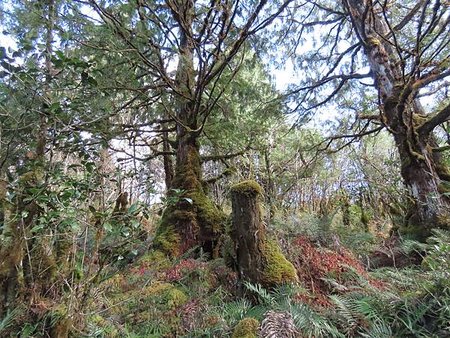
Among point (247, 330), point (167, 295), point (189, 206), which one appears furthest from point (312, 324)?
point (189, 206)

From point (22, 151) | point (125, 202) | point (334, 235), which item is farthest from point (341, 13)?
point (22, 151)

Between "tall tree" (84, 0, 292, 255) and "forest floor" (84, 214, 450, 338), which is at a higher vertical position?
"tall tree" (84, 0, 292, 255)

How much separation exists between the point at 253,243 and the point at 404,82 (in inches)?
119

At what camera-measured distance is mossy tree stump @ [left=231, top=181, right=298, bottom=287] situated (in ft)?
9.30

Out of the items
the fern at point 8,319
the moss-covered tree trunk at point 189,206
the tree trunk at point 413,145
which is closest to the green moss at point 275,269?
the moss-covered tree trunk at point 189,206

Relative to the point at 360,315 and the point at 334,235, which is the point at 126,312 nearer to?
the point at 360,315

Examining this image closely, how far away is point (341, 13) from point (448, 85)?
8.46 ft

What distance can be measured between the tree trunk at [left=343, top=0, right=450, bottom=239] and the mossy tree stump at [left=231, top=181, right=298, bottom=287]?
264 cm

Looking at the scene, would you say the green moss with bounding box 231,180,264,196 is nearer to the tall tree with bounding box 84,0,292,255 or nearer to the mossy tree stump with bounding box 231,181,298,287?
the mossy tree stump with bounding box 231,181,298,287

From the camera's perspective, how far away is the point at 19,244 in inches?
78.7

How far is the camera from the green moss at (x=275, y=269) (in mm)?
2783

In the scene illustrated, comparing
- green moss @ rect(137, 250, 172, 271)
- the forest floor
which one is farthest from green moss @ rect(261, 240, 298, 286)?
green moss @ rect(137, 250, 172, 271)

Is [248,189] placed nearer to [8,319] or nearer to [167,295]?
[167,295]

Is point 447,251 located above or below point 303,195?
below
